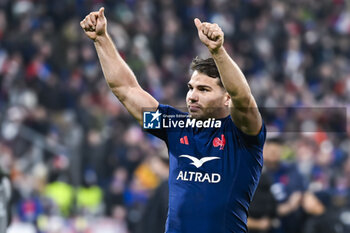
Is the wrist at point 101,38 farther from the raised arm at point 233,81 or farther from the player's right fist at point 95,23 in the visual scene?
the raised arm at point 233,81

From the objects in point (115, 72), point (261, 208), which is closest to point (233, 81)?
point (115, 72)

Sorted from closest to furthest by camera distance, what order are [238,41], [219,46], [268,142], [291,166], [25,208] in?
1. [219,46]
2. [268,142]
3. [291,166]
4. [25,208]
5. [238,41]

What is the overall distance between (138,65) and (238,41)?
10.9 ft

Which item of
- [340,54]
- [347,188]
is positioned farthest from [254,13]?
[347,188]

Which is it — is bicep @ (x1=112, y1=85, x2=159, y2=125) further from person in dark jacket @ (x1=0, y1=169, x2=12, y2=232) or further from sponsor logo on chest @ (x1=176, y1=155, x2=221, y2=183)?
person in dark jacket @ (x1=0, y1=169, x2=12, y2=232)

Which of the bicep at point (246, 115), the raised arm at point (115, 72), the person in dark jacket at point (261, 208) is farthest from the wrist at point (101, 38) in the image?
the person in dark jacket at point (261, 208)

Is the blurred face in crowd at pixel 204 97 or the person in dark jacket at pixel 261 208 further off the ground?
the blurred face in crowd at pixel 204 97

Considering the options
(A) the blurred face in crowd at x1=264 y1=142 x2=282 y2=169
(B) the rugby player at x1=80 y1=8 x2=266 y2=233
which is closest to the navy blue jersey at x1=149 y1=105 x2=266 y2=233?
(B) the rugby player at x1=80 y1=8 x2=266 y2=233

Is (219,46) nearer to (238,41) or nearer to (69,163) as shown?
(69,163)

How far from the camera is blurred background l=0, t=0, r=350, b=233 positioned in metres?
9.52

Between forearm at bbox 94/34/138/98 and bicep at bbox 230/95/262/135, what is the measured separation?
3.07 ft

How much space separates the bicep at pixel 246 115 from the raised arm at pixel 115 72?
727mm

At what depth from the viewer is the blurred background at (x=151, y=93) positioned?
9516 millimetres

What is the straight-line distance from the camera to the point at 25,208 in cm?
1146
